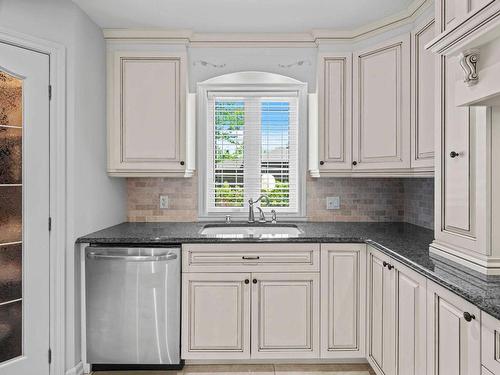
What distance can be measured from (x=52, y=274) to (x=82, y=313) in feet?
1.13

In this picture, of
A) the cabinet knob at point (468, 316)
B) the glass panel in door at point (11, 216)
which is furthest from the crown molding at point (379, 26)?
the glass panel in door at point (11, 216)

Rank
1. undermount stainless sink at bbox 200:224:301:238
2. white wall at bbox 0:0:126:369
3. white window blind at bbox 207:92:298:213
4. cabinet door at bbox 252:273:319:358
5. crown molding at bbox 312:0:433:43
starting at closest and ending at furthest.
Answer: white wall at bbox 0:0:126:369, crown molding at bbox 312:0:433:43, cabinet door at bbox 252:273:319:358, undermount stainless sink at bbox 200:224:301:238, white window blind at bbox 207:92:298:213

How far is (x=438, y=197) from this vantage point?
1864 millimetres

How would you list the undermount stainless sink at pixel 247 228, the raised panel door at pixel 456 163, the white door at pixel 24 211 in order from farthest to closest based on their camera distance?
the undermount stainless sink at pixel 247 228 → the white door at pixel 24 211 → the raised panel door at pixel 456 163

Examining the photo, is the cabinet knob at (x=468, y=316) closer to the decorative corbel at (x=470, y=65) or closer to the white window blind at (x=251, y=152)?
the decorative corbel at (x=470, y=65)

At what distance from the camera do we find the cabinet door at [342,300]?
Answer: 8.32 feet

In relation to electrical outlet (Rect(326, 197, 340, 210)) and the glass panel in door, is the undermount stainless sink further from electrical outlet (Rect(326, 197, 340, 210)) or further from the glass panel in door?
the glass panel in door

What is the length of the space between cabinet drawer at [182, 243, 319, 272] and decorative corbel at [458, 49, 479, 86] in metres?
1.43

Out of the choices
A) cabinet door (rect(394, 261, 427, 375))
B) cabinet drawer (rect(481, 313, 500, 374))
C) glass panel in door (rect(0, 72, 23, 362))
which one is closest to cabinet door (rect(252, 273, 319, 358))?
cabinet door (rect(394, 261, 427, 375))

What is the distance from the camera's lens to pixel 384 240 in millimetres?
2367

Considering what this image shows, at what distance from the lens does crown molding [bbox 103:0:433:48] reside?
2.78m

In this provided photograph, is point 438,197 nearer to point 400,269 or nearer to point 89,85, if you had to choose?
point 400,269

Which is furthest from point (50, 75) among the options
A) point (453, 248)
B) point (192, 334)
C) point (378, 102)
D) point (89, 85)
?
point (453, 248)

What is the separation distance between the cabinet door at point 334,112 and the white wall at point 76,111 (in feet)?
5.45
